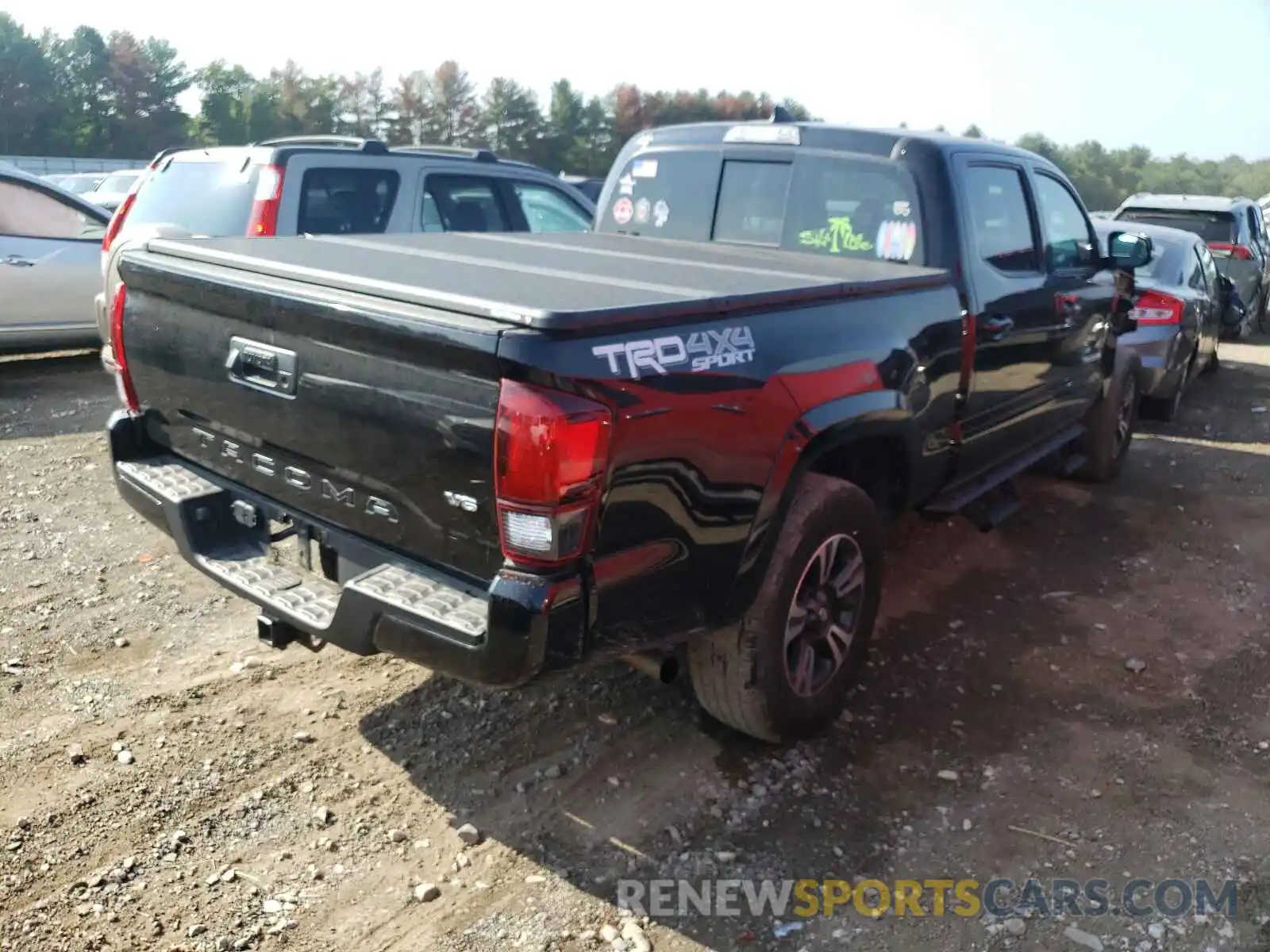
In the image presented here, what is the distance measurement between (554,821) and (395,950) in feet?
2.13

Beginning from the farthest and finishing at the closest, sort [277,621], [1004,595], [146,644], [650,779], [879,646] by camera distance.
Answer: [1004,595] → [879,646] → [146,644] → [650,779] → [277,621]

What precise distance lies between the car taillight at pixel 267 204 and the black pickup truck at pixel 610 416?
234cm

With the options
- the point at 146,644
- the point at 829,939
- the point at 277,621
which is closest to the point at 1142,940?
the point at 829,939

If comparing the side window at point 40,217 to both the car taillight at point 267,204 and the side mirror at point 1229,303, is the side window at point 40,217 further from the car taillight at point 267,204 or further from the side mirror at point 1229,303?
the side mirror at point 1229,303

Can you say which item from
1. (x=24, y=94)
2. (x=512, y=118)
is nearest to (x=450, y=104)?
(x=512, y=118)

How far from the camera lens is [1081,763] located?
3525 mm

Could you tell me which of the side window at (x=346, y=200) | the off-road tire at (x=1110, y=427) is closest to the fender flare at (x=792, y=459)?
the off-road tire at (x=1110, y=427)

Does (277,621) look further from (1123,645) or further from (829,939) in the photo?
(1123,645)

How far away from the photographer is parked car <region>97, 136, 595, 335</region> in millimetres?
6332

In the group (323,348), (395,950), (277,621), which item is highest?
(323,348)

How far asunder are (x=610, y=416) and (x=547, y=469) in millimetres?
193

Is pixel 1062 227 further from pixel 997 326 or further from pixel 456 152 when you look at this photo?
pixel 456 152

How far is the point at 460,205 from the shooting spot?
733cm

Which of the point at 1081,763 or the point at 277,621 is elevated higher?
the point at 277,621
